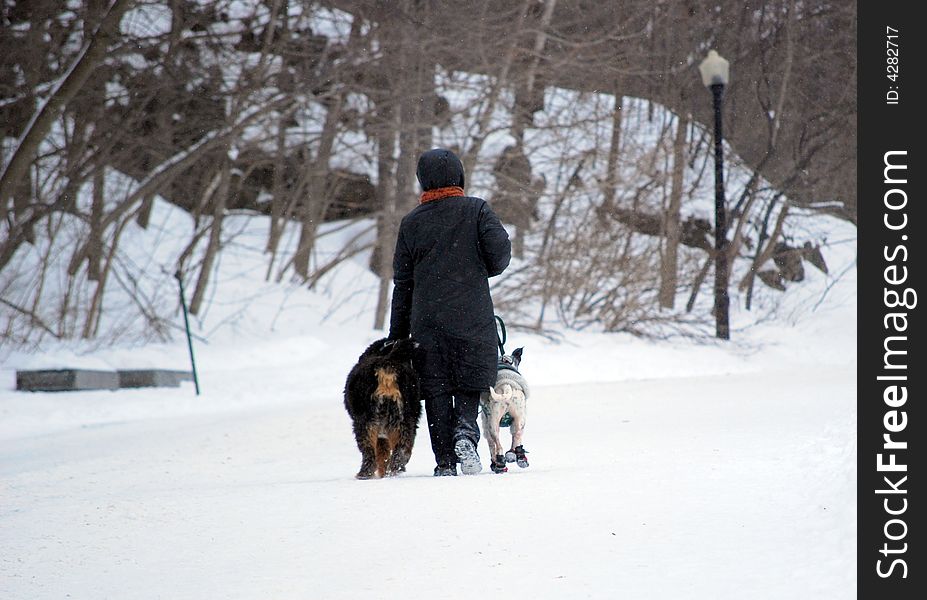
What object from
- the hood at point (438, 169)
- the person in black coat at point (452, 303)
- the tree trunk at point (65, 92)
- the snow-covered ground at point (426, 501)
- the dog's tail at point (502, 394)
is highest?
the tree trunk at point (65, 92)

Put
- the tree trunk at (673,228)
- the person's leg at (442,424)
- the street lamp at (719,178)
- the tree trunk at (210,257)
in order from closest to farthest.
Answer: the person's leg at (442,424)
the street lamp at (719,178)
the tree trunk at (210,257)
the tree trunk at (673,228)

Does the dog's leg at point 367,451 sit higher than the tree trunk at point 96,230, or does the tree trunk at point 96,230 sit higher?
the tree trunk at point 96,230

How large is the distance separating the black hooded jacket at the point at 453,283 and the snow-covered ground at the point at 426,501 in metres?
0.63

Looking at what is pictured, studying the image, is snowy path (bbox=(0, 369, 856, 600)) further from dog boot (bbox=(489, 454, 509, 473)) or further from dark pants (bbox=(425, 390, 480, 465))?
dark pants (bbox=(425, 390, 480, 465))

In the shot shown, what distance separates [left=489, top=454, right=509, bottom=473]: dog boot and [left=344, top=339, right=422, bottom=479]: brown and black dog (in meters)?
0.48

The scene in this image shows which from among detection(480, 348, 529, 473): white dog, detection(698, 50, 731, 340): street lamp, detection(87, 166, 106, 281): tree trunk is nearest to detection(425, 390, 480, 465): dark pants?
detection(480, 348, 529, 473): white dog

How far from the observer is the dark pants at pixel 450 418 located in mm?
6906

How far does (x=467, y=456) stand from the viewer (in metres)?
6.81

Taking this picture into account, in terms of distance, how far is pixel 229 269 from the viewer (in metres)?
24.0

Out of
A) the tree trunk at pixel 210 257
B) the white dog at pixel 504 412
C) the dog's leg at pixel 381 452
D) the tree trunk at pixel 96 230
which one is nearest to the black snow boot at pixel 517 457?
the white dog at pixel 504 412

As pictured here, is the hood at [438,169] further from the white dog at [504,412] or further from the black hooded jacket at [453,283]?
the white dog at [504,412]

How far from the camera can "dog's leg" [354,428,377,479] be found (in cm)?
682
